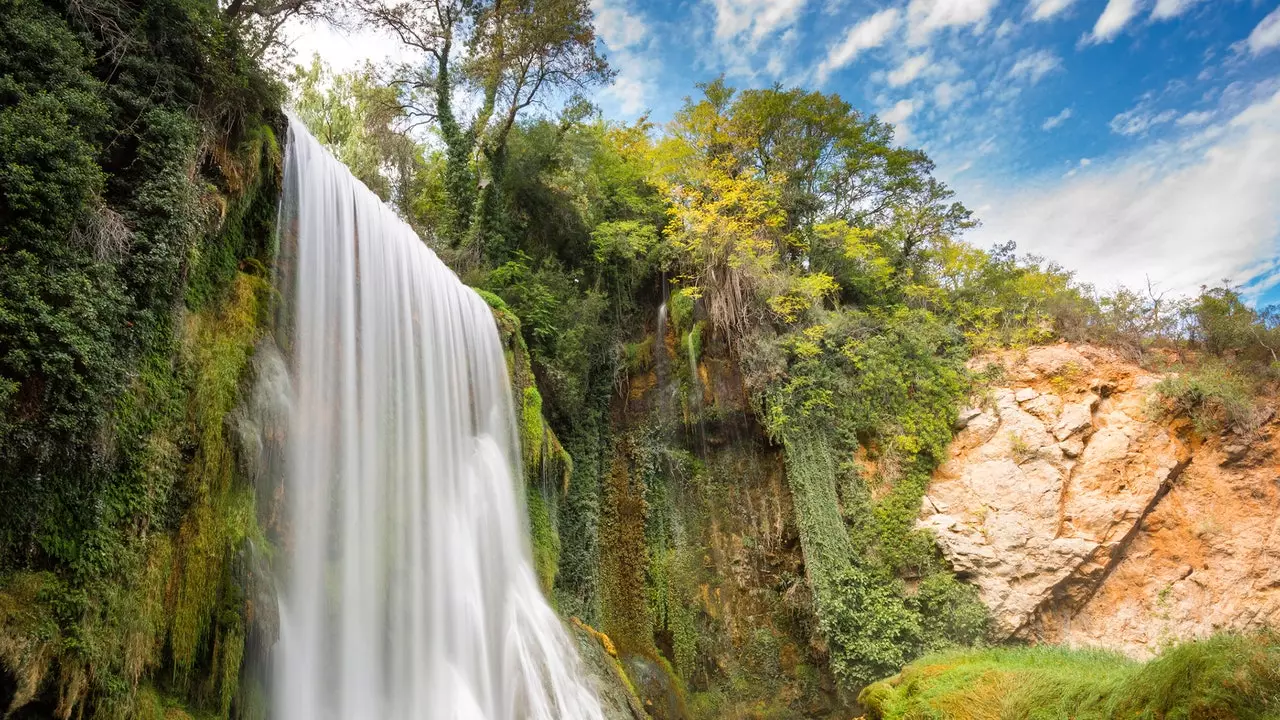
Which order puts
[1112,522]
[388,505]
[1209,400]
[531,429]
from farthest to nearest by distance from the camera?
[531,429] → [1209,400] → [1112,522] → [388,505]

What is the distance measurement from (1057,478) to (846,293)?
285 inches

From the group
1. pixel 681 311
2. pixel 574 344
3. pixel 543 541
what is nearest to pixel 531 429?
pixel 543 541

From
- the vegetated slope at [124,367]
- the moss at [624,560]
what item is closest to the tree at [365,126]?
the moss at [624,560]

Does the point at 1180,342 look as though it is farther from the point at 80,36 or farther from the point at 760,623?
the point at 80,36

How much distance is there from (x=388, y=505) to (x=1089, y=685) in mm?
8516

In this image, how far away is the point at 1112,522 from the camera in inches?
469

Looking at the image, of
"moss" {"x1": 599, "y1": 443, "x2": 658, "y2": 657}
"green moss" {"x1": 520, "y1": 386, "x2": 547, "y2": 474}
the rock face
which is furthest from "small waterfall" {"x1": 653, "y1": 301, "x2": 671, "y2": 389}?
the rock face

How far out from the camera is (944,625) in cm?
1157

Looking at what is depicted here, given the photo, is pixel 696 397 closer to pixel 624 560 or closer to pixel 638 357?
pixel 638 357

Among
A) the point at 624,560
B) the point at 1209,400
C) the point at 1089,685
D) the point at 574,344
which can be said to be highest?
the point at 574,344

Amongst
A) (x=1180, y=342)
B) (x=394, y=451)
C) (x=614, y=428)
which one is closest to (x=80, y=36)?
(x=394, y=451)

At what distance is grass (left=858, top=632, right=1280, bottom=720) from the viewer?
14.9 ft

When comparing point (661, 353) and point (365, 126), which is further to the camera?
point (365, 126)

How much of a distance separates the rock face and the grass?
2.06 meters
